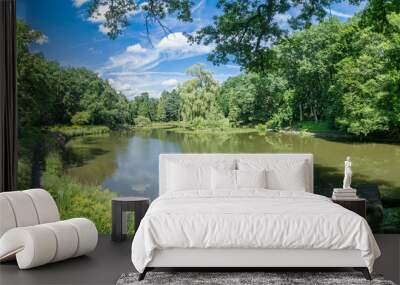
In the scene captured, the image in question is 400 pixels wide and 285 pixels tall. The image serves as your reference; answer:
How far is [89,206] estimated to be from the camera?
28.2 feet

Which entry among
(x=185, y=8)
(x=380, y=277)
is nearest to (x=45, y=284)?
(x=380, y=277)

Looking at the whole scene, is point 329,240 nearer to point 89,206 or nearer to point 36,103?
point 89,206

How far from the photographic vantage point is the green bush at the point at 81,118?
8.78m

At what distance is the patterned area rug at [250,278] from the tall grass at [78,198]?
3201 mm

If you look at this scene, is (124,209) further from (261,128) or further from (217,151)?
(261,128)

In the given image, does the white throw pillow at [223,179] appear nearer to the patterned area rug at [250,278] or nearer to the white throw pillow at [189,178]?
the white throw pillow at [189,178]

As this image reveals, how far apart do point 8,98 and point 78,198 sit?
1625 millimetres

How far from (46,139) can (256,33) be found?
10.2ft

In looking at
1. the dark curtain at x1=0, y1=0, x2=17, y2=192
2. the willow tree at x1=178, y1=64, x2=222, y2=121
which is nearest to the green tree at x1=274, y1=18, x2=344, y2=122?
the willow tree at x1=178, y1=64, x2=222, y2=121

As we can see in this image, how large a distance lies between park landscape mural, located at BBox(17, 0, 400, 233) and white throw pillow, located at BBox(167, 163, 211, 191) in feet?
3.94

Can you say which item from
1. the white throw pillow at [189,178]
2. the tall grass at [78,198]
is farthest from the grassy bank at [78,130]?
the white throw pillow at [189,178]

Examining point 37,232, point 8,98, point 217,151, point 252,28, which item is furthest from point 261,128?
point 37,232

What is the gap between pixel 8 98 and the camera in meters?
7.83

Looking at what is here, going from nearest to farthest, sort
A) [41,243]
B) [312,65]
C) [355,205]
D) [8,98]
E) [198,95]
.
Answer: [41,243], [355,205], [8,98], [312,65], [198,95]
